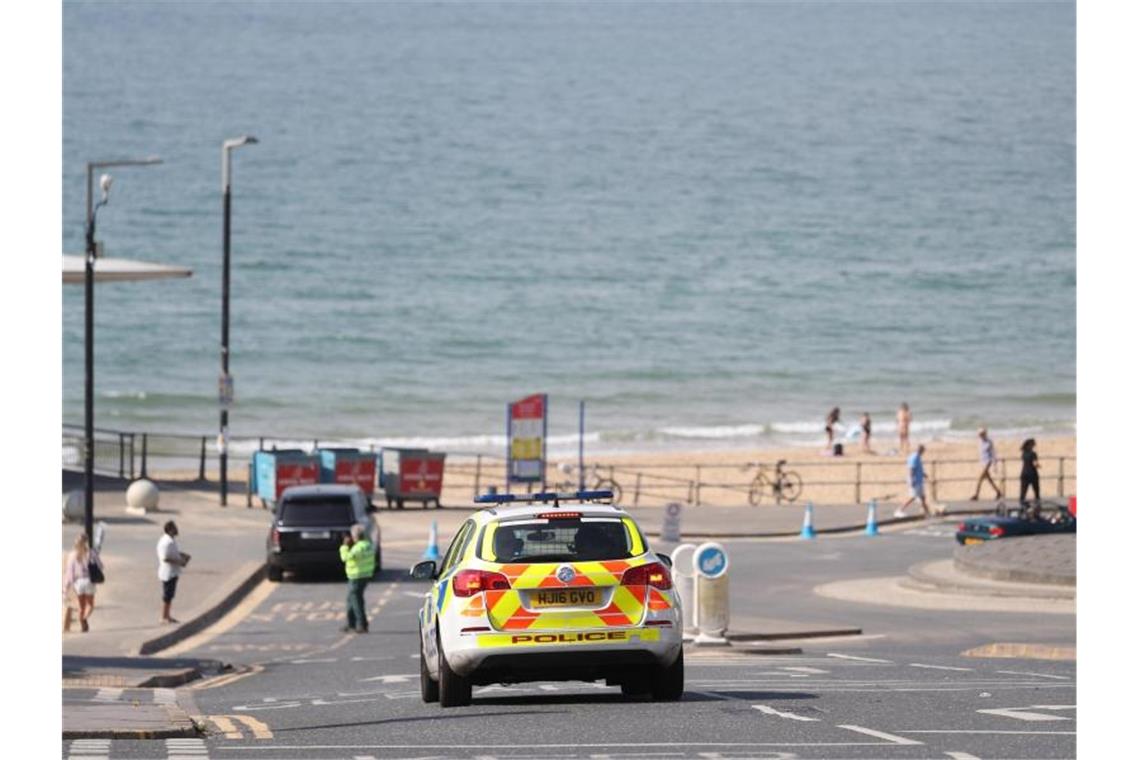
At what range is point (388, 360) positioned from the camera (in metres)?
104

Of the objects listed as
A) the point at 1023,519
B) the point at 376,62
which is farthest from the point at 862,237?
the point at 1023,519

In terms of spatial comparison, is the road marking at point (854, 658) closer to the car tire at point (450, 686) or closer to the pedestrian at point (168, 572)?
the car tire at point (450, 686)

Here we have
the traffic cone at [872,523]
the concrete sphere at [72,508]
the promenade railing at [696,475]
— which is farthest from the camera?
the promenade railing at [696,475]

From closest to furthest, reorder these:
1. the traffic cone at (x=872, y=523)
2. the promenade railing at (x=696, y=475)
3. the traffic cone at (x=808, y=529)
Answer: the traffic cone at (x=808, y=529), the traffic cone at (x=872, y=523), the promenade railing at (x=696, y=475)

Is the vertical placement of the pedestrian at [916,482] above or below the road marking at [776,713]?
above

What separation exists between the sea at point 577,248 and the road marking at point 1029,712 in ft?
196

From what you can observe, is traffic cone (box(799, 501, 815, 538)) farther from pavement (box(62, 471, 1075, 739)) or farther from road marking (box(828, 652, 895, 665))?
road marking (box(828, 652, 895, 665))

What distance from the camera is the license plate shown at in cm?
1647

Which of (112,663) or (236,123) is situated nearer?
(112,663)

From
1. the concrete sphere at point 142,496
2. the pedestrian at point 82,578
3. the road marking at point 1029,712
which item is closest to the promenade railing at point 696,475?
the concrete sphere at point 142,496

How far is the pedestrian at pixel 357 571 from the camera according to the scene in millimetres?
28016

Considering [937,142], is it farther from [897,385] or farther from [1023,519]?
[1023,519]
